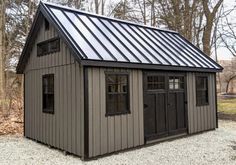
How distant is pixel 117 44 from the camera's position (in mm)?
7914

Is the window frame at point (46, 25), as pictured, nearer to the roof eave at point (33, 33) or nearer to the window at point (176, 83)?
the roof eave at point (33, 33)

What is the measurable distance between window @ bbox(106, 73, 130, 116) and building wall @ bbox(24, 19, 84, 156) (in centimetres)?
77

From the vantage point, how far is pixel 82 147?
661cm

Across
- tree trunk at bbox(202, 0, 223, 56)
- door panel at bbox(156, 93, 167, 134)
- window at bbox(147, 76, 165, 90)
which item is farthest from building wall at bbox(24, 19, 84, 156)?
tree trunk at bbox(202, 0, 223, 56)

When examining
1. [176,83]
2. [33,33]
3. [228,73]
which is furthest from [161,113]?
[228,73]

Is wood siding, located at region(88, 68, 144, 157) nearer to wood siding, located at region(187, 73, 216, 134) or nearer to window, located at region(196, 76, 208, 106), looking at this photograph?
wood siding, located at region(187, 73, 216, 134)

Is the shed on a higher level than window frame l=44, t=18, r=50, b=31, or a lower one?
lower

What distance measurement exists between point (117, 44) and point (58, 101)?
2.39 meters

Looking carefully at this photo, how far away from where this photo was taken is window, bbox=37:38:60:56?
7801 millimetres

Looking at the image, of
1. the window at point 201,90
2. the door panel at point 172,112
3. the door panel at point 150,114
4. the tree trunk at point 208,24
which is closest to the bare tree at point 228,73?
the tree trunk at point 208,24

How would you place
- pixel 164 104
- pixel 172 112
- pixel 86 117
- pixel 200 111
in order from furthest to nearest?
1. pixel 200 111
2. pixel 172 112
3. pixel 164 104
4. pixel 86 117

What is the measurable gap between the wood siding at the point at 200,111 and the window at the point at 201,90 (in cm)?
16

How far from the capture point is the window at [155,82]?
8.26 metres

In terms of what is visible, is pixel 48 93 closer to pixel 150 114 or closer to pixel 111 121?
pixel 111 121
